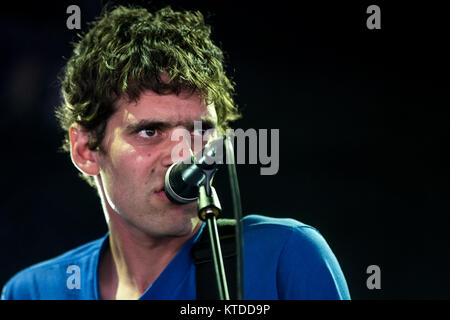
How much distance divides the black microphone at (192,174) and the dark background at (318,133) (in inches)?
48.5

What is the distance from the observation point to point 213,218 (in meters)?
1.12

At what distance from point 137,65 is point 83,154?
0.46m

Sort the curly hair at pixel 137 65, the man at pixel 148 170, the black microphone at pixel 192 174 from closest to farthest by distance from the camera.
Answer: the black microphone at pixel 192 174
the man at pixel 148 170
the curly hair at pixel 137 65

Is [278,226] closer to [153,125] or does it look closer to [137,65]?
[153,125]

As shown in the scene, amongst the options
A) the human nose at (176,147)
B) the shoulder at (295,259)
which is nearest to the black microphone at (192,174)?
the human nose at (176,147)

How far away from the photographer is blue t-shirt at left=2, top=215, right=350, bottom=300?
1.65 metres

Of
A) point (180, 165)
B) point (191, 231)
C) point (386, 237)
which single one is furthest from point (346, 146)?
point (180, 165)

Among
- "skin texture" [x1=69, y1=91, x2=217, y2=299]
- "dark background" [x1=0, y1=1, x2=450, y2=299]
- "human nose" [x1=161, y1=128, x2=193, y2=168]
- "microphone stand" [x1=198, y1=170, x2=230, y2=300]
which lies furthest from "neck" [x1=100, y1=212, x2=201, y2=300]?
"microphone stand" [x1=198, y1=170, x2=230, y2=300]

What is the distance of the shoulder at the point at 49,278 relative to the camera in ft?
6.81

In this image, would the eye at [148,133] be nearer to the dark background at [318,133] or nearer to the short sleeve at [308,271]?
the short sleeve at [308,271]

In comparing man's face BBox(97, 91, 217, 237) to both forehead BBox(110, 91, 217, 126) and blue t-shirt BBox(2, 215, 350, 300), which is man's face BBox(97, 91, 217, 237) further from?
blue t-shirt BBox(2, 215, 350, 300)

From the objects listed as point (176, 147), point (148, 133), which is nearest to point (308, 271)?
point (176, 147)

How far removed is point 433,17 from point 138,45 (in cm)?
151
